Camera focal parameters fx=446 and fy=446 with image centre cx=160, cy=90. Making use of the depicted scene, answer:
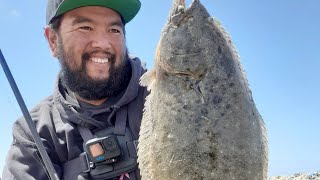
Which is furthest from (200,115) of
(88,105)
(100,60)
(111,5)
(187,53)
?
(111,5)

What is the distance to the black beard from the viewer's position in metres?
5.41

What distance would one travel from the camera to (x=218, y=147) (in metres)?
3.35

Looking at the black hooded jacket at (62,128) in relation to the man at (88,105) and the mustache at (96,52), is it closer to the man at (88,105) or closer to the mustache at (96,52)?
the man at (88,105)

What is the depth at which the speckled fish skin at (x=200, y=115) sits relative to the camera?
3.34 meters

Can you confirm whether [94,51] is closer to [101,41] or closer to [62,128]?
Answer: [101,41]

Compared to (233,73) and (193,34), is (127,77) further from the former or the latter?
(233,73)

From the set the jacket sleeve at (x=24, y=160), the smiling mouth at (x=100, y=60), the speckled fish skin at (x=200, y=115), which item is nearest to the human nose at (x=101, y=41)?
the smiling mouth at (x=100, y=60)

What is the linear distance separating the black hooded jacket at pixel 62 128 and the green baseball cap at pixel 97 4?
0.74 metres

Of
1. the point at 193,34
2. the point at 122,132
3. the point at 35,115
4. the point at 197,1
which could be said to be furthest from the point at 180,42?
the point at 35,115

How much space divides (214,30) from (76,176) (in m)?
2.28

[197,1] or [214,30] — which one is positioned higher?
[197,1]

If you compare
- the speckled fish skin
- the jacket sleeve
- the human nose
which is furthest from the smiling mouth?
the speckled fish skin

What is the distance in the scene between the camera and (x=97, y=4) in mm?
5301

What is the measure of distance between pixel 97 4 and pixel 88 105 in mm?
1225
